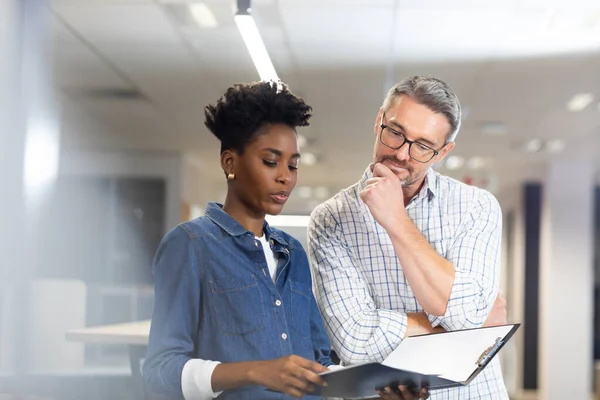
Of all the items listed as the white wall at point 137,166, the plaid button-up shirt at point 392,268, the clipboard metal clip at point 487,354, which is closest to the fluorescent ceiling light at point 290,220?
the plaid button-up shirt at point 392,268

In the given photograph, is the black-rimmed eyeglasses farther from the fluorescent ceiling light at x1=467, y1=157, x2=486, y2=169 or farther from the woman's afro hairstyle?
the fluorescent ceiling light at x1=467, y1=157, x2=486, y2=169

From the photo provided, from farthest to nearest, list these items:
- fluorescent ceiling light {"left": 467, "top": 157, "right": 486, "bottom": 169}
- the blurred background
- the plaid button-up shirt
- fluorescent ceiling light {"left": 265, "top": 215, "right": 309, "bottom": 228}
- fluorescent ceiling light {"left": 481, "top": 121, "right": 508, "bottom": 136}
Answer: fluorescent ceiling light {"left": 467, "top": 157, "right": 486, "bottom": 169}
fluorescent ceiling light {"left": 481, "top": 121, "right": 508, "bottom": 136}
the blurred background
fluorescent ceiling light {"left": 265, "top": 215, "right": 309, "bottom": 228}
the plaid button-up shirt

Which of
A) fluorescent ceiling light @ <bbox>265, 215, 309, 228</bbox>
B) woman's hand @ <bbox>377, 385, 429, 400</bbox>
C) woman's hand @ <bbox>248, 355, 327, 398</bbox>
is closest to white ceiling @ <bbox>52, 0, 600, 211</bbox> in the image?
fluorescent ceiling light @ <bbox>265, 215, 309, 228</bbox>

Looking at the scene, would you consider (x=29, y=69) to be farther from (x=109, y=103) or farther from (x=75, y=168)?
(x=75, y=168)

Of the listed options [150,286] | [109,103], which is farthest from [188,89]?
[150,286]

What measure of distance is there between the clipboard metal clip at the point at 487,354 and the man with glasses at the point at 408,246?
4.8 inches

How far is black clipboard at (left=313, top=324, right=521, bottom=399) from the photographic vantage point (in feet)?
3.44

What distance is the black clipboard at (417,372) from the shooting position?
105 cm

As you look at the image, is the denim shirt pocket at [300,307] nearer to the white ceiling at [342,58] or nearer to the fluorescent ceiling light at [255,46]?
the fluorescent ceiling light at [255,46]

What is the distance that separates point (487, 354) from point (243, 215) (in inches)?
17.2

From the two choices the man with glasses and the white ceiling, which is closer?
the man with glasses

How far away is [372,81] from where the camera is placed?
5.07 meters

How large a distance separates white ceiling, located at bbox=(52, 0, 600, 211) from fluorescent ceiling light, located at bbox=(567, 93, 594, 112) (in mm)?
72

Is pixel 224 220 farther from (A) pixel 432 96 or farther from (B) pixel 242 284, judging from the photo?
(A) pixel 432 96
